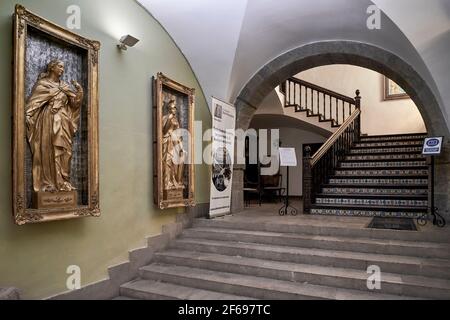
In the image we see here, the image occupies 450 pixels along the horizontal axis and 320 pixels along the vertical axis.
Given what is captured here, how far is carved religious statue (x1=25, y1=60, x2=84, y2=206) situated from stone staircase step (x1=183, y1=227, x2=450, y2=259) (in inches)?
85.7

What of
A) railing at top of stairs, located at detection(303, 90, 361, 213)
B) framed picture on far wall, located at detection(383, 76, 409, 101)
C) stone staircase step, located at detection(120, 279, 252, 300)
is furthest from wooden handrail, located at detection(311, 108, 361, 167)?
stone staircase step, located at detection(120, 279, 252, 300)

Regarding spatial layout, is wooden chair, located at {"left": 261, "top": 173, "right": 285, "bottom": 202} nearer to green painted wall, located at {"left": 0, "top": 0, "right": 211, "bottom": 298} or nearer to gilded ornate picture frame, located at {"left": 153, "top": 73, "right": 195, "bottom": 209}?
gilded ornate picture frame, located at {"left": 153, "top": 73, "right": 195, "bottom": 209}

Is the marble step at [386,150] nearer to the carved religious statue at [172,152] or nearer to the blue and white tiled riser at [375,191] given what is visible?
the blue and white tiled riser at [375,191]

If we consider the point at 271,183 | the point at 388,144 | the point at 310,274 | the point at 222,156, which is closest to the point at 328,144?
the point at 388,144

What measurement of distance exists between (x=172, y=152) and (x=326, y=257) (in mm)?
2325

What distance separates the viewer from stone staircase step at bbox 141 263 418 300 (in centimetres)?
315

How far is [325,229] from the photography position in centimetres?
425

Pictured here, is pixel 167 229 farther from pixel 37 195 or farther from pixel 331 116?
pixel 331 116

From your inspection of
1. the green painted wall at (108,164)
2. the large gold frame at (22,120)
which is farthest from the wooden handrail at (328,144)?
the large gold frame at (22,120)

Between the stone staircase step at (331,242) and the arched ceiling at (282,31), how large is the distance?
196cm

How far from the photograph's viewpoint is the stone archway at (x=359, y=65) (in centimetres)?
461

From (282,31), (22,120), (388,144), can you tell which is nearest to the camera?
(22,120)

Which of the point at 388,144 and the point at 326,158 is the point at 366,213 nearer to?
the point at 326,158

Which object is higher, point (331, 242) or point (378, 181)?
point (378, 181)
